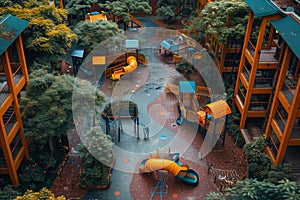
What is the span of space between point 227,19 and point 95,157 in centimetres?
1630

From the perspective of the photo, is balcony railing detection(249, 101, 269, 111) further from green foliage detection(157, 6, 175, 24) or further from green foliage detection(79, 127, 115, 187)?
green foliage detection(157, 6, 175, 24)

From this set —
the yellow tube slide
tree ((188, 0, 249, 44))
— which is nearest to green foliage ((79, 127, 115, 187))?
the yellow tube slide

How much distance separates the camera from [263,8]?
2364 centimetres

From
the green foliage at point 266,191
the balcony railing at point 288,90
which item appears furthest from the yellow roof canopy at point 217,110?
the green foliage at point 266,191

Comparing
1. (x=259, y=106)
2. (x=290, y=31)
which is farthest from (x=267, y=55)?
(x=290, y=31)

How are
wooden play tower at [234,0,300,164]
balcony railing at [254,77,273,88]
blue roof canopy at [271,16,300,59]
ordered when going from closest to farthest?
blue roof canopy at [271,16,300,59] < wooden play tower at [234,0,300,164] < balcony railing at [254,77,273,88]

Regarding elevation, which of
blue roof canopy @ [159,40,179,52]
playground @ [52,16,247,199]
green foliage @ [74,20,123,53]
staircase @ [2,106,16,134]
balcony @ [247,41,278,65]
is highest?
balcony @ [247,41,278,65]

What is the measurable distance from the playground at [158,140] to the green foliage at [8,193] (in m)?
3.01

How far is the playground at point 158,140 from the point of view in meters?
23.1

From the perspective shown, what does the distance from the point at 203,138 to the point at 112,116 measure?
24.2 ft

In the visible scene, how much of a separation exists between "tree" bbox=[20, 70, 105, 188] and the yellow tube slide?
17.1 ft

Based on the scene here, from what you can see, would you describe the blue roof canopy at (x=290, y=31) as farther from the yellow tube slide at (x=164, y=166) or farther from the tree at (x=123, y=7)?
the tree at (x=123, y=7)

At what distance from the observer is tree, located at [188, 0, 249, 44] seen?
2931cm

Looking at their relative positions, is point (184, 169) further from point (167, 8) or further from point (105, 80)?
point (167, 8)
